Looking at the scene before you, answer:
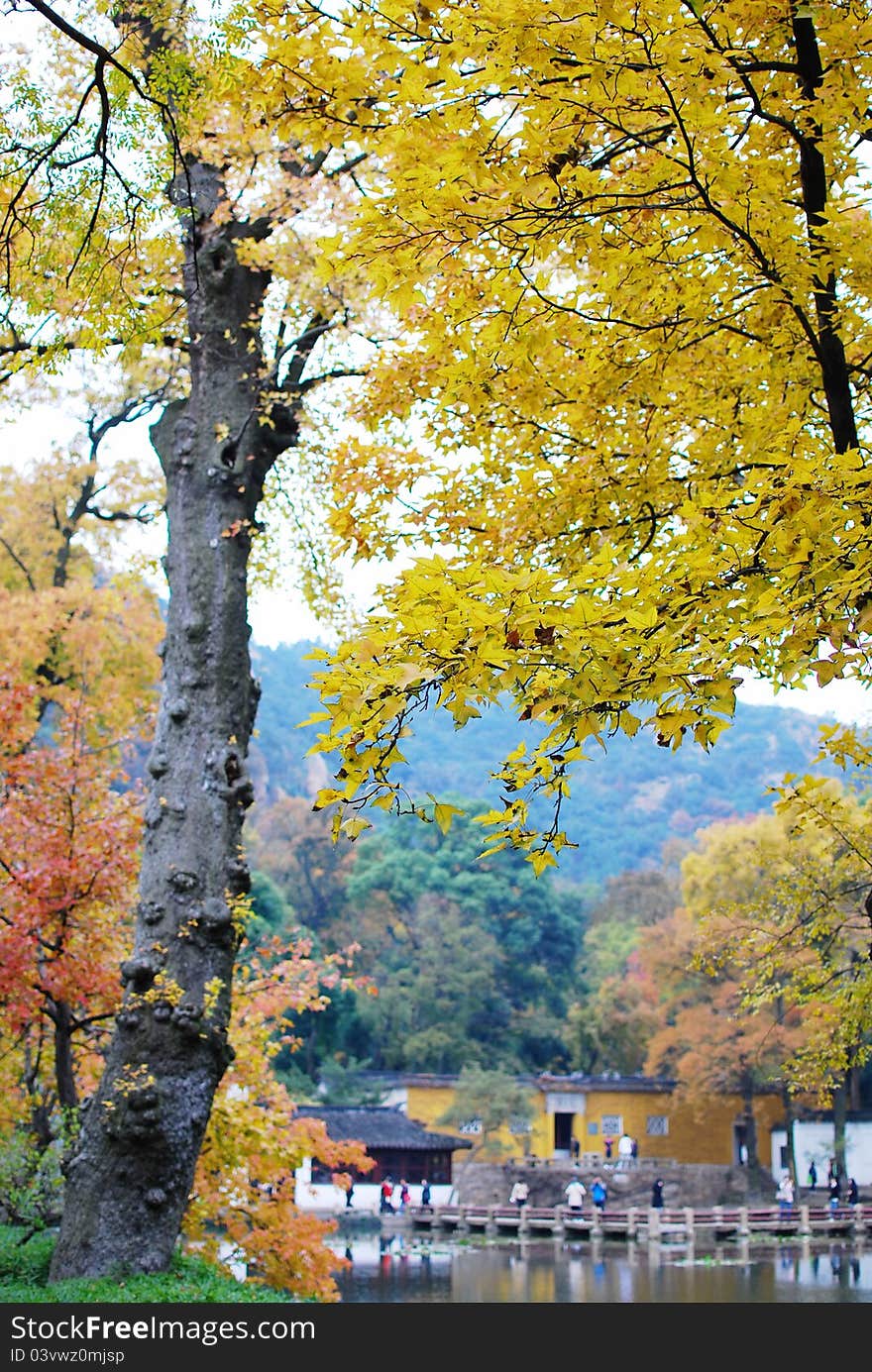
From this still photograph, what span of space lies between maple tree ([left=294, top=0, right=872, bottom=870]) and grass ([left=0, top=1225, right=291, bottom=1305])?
132 inches

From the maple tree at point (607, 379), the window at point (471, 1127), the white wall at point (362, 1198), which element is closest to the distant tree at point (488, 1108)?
the window at point (471, 1127)

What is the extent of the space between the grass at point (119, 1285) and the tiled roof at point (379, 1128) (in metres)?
21.9

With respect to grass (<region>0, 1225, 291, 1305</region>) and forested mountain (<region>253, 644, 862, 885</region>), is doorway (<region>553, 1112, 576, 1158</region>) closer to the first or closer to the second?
grass (<region>0, 1225, 291, 1305</region>)

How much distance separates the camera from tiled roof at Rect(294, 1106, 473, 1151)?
90.3 feet

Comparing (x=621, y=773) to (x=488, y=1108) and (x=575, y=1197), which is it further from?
(x=575, y=1197)

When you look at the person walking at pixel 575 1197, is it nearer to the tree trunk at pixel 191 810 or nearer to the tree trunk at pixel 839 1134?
the tree trunk at pixel 839 1134

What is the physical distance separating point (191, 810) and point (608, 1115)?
27568 mm

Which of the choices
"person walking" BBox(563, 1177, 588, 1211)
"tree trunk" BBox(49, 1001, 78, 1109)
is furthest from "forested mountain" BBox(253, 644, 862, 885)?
"tree trunk" BBox(49, 1001, 78, 1109)

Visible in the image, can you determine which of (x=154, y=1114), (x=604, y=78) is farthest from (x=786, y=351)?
(x=154, y=1114)

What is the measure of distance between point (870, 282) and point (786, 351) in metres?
0.56

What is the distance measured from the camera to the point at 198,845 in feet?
20.8

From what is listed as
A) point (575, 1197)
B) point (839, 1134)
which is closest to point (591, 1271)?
point (575, 1197)

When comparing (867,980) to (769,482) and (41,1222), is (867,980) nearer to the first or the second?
(769,482)

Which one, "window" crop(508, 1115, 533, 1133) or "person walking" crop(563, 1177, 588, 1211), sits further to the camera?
"window" crop(508, 1115, 533, 1133)
